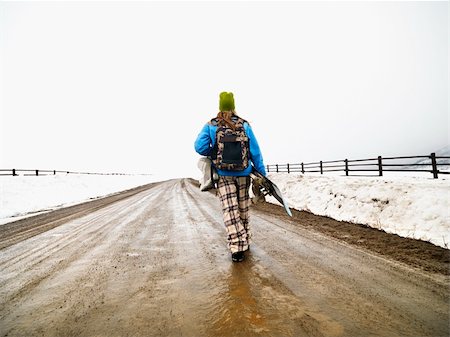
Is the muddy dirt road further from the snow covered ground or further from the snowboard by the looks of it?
the snow covered ground

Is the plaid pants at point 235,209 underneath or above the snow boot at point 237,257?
above

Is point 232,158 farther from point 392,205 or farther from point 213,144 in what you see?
point 392,205

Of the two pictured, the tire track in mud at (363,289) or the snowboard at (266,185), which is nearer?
the tire track in mud at (363,289)

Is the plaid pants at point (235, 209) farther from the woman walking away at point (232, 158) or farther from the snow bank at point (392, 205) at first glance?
the snow bank at point (392, 205)

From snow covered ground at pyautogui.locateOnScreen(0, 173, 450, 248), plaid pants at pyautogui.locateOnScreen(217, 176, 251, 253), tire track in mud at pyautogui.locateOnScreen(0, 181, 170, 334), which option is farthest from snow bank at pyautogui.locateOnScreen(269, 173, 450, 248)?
tire track in mud at pyautogui.locateOnScreen(0, 181, 170, 334)

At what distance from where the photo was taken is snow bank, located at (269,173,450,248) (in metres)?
4.57

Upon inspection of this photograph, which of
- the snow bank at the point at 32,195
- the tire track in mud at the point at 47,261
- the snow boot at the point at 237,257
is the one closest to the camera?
the tire track in mud at the point at 47,261

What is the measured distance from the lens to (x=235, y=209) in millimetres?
3533

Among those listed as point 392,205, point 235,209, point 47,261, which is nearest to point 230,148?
point 235,209

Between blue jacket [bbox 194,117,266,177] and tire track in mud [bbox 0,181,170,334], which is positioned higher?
blue jacket [bbox 194,117,266,177]

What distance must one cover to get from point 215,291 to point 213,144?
74.8 inches

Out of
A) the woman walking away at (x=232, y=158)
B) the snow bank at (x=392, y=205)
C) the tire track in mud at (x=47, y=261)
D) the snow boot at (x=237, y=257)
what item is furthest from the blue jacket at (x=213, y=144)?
the snow bank at (x=392, y=205)

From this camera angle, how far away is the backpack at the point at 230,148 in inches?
135

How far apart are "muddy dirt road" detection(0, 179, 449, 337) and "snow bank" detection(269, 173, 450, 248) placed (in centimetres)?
166
